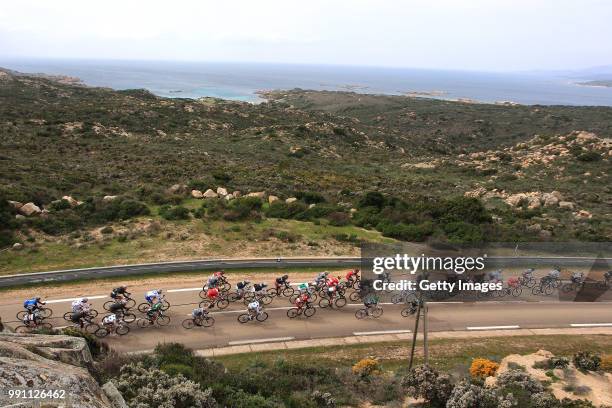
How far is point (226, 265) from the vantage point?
2395cm

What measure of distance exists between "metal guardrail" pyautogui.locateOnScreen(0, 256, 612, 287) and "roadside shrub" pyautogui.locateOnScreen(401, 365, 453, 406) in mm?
8479

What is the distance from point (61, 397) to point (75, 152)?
161ft

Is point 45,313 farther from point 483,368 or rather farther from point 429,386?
point 483,368

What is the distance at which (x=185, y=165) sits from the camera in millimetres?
45625

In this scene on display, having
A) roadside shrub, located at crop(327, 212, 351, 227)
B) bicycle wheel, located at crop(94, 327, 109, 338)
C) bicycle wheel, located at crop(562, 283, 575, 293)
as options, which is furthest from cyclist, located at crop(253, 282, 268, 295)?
bicycle wheel, located at crop(562, 283, 575, 293)

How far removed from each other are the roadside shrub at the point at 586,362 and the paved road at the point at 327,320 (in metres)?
5.15

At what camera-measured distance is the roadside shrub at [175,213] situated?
28.7 m

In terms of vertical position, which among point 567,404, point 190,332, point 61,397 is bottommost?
point 190,332

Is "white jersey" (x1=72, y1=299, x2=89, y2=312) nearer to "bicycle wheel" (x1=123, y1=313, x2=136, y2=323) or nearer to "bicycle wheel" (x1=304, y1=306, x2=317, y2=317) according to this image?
"bicycle wheel" (x1=123, y1=313, x2=136, y2=323)

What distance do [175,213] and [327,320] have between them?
14147 millimetres

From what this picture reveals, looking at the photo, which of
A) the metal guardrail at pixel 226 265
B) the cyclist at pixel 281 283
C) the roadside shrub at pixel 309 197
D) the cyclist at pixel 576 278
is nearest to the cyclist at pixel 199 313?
the cyclist at pixel 281 283

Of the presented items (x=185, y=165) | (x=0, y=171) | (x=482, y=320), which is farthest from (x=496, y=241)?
(x=0, y=171)

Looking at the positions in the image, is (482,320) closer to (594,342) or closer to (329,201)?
(594,342)

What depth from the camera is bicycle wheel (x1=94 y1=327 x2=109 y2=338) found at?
56.4ft
